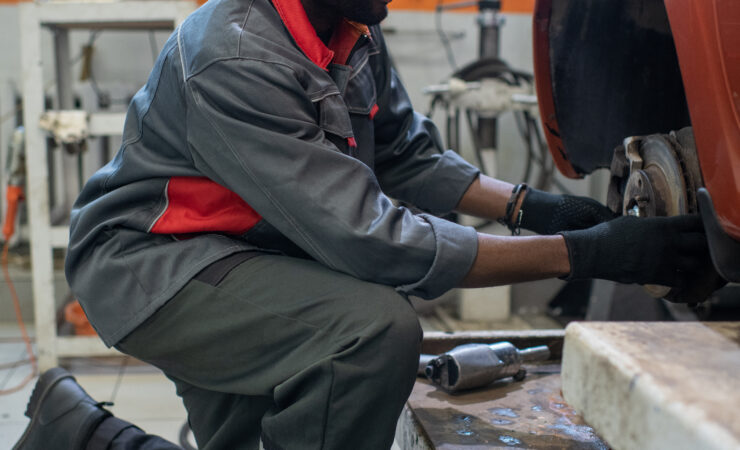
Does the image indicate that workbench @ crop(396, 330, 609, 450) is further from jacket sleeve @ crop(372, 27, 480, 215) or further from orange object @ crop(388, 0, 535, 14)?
orange object @ crop(388, 0, 535, 14)

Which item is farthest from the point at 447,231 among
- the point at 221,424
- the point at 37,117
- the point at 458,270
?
the point at 37,117

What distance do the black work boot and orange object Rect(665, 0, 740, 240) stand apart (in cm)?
135

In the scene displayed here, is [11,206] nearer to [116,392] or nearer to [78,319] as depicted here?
[78,319]

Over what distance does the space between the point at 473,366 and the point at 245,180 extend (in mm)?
663

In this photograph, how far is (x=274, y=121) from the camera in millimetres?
1123

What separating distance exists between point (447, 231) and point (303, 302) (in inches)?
A: 10.5

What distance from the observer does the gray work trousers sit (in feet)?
3.65

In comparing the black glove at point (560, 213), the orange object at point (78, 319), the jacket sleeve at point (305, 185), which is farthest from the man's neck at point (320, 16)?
the orange object at point (78, 319)

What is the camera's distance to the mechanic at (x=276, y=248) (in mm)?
1115

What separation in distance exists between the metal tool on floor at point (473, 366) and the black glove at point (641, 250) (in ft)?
1.32

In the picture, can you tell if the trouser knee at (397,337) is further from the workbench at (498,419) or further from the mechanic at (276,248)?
the workbench at (498,419)

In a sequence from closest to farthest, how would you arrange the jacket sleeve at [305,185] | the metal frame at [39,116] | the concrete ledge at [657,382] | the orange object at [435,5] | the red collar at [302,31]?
1. the concrete ledge at [657,382]
2. the jacket sleeve at [305,185]
3. the red collar at [302,31]
4. the metal frame at [39,116]
5. the orange object at [435,5]

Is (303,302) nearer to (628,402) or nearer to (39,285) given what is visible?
(628,402)

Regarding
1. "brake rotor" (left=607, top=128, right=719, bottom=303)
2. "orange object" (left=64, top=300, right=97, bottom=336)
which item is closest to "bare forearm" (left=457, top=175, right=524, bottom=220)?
"brake rotor" (left=607, top=128, right=719, bottom=303)
